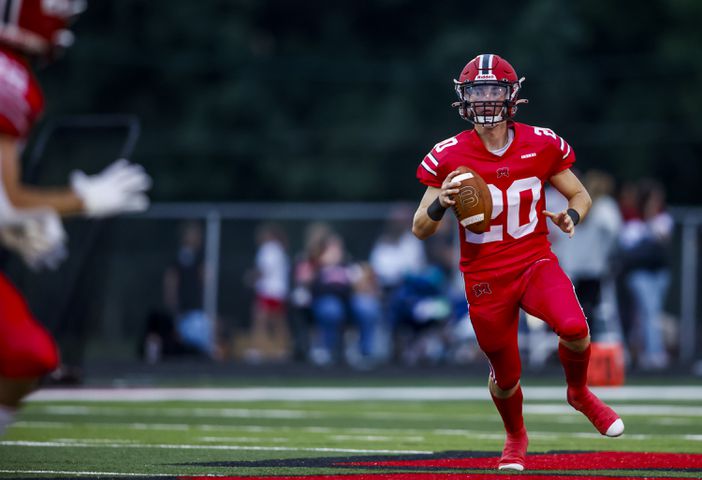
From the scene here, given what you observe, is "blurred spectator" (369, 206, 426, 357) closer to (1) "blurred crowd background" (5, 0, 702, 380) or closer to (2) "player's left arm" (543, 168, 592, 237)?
(1) "blurred crowd background" (5, 0, 702, 380)

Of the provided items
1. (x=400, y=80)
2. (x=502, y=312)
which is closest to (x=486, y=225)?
(x=502, y=312)

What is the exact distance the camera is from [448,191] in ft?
23.7

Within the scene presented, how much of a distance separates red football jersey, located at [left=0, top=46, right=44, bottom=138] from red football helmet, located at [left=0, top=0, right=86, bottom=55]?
0.19 feet

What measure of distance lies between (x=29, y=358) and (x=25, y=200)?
1.84ft

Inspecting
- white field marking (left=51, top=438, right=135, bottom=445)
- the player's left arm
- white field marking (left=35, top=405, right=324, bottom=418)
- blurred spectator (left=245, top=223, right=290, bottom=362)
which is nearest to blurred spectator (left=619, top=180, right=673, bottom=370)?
blurred spectator (left=245, top=223, right=290, bottom=362)

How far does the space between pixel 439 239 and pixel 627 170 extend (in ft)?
35.3

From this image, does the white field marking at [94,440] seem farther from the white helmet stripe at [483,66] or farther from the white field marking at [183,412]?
the white helmet stripe at [483,66]

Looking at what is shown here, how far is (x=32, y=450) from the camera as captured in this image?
823 cm

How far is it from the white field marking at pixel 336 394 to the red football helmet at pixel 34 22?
25.1ft

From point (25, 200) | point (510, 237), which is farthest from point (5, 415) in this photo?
point (510, 237)

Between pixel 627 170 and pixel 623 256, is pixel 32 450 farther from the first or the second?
pixel 627 170

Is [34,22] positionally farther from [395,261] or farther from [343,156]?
[343,156]

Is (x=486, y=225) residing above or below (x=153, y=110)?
below

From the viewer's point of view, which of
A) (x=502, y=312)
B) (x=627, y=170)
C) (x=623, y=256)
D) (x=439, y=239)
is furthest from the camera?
(x=627, y=170)
